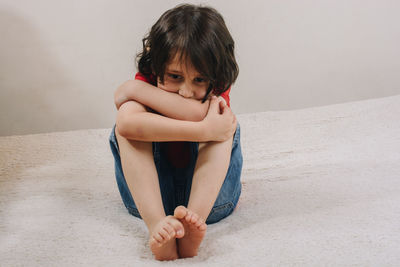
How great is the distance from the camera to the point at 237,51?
1864 mm

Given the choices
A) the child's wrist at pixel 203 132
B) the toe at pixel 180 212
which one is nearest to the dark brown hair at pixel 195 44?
the child's wrist at pixel 203 132

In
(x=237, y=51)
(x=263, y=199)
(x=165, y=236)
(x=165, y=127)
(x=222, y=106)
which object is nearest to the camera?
(x=165, y=236)

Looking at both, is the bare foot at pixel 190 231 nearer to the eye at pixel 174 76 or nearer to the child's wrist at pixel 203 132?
the child's wrist at pixel 203 132

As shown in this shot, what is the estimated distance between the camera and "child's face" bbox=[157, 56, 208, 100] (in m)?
0.91

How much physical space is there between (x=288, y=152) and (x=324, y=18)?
795 mm

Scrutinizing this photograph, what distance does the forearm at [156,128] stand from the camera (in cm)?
86

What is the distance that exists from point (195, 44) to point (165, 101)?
0.43ft

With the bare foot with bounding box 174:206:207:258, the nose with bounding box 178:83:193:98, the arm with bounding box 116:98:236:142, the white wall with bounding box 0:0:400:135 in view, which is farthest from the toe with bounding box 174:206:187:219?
the white wall with bounding box 0:0:400:135

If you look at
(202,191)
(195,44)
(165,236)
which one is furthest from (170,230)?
(195,44)

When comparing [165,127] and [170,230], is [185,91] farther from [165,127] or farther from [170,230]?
[170,230]

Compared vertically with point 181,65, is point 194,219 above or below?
below

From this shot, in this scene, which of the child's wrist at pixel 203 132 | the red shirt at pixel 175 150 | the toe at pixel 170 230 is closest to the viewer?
the toe at pixel 170 230

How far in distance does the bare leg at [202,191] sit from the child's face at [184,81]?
11cm

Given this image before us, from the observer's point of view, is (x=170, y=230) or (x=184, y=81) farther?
(x=184, y=81)
